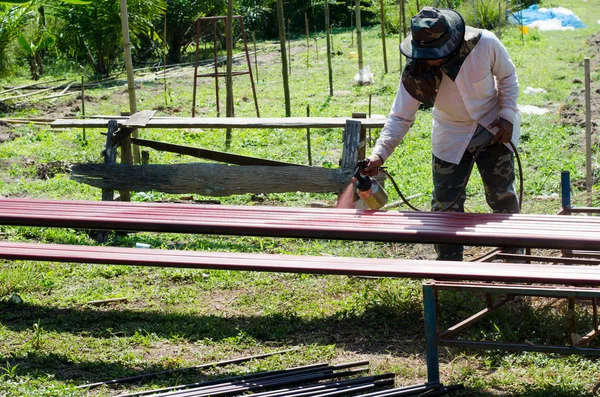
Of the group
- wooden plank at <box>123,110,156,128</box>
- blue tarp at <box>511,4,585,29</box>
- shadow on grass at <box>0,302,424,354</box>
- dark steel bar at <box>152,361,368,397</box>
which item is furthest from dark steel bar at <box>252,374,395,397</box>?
blue tarp at <box>511,4,585,29</box>

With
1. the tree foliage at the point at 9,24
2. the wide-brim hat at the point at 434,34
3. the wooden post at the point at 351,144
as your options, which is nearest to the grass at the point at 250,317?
the wooden post at the point at 351,144

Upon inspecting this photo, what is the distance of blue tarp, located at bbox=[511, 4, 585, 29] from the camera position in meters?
22.3

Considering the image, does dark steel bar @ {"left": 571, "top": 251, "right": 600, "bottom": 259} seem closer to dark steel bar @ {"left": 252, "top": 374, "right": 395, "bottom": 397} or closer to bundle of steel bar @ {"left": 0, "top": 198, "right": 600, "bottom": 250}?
bundle of steel bar @ {"left": 0, "top": 198, "right": 600, "bottom": 250}

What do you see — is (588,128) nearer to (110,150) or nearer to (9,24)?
(110,150)

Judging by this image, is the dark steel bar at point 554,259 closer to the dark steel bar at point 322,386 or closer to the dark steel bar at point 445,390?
the dark steel bar at point 445,390

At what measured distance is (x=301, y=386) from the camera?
13.8 ft

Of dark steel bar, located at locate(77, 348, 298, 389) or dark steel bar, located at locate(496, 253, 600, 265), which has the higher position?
dark steel bar, located at locate(496, 253, 600, 265)

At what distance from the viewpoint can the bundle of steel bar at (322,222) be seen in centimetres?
450

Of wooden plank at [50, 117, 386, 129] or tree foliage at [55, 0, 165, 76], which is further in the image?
tree foliage at [55, 0, 165, 76]

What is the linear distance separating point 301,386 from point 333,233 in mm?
984

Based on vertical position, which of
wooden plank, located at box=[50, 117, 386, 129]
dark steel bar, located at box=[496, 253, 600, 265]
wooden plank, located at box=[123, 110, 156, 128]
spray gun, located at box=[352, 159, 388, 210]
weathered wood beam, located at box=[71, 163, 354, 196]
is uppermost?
wooden plank, located at box=[123, 110, 156, 128]

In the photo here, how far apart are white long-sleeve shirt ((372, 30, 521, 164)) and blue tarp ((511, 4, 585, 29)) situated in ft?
57.8

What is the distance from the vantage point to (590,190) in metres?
7.05

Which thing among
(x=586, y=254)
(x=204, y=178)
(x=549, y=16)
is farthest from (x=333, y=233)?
(x=549, y=16)
